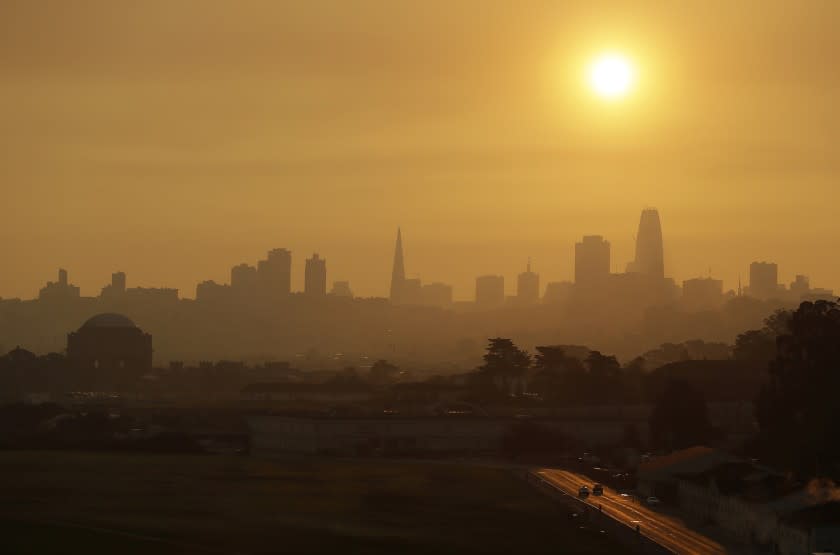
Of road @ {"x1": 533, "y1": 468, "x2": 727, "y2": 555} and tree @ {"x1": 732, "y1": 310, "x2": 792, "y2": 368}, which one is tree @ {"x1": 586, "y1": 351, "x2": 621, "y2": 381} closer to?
tree @ {"x1": 732, "y1": 310, "x2": 792, "y2": 368}

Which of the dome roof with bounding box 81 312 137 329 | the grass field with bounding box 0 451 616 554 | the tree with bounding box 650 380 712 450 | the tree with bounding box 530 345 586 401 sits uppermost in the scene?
the dome roof with bounding box 81 312 137 329

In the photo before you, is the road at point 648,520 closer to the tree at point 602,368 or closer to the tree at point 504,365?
the tree at point 602,368

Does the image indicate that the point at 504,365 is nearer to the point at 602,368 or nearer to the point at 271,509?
the point at 602,368

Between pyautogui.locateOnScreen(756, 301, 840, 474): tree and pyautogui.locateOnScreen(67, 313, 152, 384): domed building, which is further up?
pyautogui.locateOnScreen(67, 313, 152, 384): domed building

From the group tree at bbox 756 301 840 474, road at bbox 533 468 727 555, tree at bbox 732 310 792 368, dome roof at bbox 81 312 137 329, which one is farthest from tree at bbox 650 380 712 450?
dome roof at bbox 81 312 137 329

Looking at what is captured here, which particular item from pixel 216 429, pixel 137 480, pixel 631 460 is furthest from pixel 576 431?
pixel 137 480

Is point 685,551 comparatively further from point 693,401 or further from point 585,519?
point 693,401
